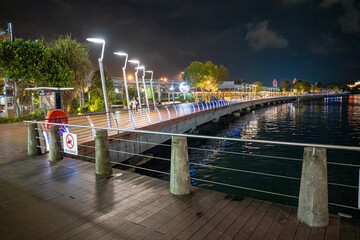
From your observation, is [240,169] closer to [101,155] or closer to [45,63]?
[101,155]

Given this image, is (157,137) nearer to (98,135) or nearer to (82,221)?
(98,135)

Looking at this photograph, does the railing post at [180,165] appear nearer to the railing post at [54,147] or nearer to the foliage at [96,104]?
the railing post at [54,147]

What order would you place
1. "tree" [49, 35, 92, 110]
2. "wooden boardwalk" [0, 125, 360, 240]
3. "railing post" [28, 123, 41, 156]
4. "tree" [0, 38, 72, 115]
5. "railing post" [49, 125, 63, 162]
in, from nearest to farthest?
"wooden boardwalk" [0, 125, 360, 240], "railing post" [49, 125, 63, 162], "railing post" [28, 123, 41, 156], "tree" [0, 38, 72, 115], "tree" [49, 35, 92, 110]

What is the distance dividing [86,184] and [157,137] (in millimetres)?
10328

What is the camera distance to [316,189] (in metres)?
3.85

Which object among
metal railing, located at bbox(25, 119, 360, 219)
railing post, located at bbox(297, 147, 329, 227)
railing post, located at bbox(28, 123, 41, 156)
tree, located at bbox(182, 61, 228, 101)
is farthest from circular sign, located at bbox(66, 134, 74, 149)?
tree, located at bbox(182, 61, 228, 101)

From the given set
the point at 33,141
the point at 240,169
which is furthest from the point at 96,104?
the point at 240,169

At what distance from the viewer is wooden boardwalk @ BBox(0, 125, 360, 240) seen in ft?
12.4

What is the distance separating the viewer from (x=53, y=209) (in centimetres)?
475

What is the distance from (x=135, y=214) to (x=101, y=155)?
2.65m

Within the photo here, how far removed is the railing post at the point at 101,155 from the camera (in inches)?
259

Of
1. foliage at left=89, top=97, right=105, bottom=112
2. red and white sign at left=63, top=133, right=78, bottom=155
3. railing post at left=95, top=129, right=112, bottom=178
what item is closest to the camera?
railing post at left=95, top=129, right=112, bottom=178

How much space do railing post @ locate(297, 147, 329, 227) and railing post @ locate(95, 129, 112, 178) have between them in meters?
4.94

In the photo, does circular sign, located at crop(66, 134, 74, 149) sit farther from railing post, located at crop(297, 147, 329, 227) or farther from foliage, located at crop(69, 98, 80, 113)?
foliage, located at crop(69, 98, 80, 113)
